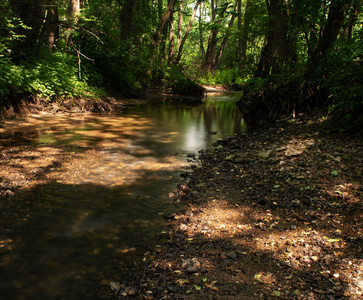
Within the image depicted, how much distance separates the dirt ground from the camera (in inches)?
107

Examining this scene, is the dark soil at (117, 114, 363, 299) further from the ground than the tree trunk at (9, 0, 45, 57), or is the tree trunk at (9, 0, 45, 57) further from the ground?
the tree trunk at (9, 0, 45, 57)

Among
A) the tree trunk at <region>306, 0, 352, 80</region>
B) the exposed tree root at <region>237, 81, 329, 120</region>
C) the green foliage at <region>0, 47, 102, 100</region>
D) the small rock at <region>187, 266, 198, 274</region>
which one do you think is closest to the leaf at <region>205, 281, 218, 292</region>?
the small rock at <region>187, 266, 198, 274</region>

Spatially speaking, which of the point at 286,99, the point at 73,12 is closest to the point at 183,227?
the point at 286,99

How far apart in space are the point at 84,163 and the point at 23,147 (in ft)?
6.44

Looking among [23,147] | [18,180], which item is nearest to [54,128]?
[23,147]

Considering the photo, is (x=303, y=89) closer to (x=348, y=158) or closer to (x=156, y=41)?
(x=348, y=158)

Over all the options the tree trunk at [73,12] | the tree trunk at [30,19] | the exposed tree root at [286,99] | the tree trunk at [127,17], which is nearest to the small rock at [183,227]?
the exposed tree root at [286,99]

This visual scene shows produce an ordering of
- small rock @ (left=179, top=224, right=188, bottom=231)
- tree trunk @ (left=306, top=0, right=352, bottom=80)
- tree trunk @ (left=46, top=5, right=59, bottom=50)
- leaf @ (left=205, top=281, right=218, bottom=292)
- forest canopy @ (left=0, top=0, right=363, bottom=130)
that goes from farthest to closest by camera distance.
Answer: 1. tree trunk @ (left=46, top=5, right=59, bottom=50)
2. tree trunk @ (left=306, top=0, right=352, bottom=80)
3. forest canopy @ (left=0, top=0, right=363, bottom=130)
4. small rock @ (left=179, top=224, right=188, bottom=231)
5. leaf @ (left=205, top=281, right=218, bottom=292)

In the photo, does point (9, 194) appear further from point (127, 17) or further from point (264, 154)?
point (127, 17)

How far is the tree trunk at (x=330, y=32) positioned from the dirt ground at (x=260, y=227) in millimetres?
4083

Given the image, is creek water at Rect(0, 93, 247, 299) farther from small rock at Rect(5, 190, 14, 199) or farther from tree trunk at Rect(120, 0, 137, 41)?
tree trunk at Rect(120, 0, 137, 41)

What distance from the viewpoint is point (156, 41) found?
2069 centimetres

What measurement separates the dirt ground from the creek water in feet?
0.77

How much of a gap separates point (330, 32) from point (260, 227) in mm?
7976
